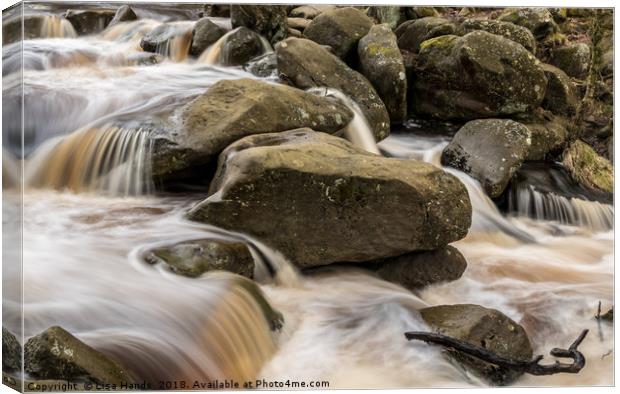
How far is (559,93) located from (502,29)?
68 cm

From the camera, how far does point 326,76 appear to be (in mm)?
5145

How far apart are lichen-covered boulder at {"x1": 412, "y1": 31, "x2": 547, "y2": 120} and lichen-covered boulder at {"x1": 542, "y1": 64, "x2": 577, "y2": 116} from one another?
57 mm

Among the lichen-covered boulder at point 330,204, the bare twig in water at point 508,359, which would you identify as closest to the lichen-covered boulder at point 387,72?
the lichen-covered boulder at point 330,204

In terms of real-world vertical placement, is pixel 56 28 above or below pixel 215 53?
above

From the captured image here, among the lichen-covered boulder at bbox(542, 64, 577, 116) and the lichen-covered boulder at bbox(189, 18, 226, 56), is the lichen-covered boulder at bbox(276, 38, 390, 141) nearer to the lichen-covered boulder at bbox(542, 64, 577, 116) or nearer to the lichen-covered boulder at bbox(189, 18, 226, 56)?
the lichen-covered boulder at bbox(189, 18, 226, 56)

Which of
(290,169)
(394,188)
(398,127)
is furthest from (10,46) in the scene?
(398,127)

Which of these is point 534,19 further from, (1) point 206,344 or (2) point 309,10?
(1) point 206,344

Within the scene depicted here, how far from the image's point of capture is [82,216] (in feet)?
12.5

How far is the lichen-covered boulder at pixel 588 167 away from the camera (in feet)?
14.2

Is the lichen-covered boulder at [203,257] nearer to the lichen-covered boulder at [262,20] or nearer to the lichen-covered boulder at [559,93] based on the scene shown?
the lichen-covered boulder at [262,20]

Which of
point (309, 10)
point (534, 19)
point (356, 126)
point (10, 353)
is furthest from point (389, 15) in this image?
point (10, 353)

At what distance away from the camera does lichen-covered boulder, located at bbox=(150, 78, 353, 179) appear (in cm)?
431

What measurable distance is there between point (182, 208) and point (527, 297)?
2.24m

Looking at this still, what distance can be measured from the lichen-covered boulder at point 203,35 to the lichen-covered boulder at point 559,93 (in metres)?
2.54
